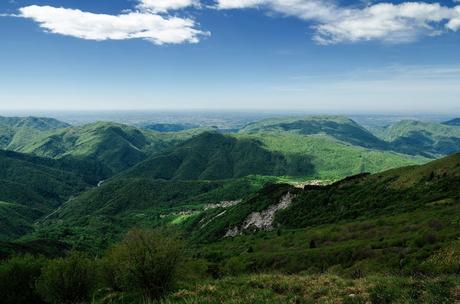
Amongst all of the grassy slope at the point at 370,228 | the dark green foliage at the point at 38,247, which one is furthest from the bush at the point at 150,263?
the dark green foliage at the point at 38,247

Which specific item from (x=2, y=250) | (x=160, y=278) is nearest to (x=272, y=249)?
(x=160, y=278)

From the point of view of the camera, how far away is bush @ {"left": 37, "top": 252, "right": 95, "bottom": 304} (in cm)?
3994

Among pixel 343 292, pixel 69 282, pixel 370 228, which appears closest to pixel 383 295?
pixel 343 292

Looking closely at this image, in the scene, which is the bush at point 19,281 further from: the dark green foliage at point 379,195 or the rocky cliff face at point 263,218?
the rocky cliff face at point 263,218

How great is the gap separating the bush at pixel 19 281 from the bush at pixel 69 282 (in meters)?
8.83

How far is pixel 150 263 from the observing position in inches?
1149

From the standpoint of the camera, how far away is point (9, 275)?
50500 millimetres

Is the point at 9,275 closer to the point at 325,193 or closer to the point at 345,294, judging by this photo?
the point at 345,294

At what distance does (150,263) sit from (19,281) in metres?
32.2

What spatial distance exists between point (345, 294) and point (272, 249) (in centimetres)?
6857

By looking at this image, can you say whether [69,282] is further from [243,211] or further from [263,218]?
[243,211]

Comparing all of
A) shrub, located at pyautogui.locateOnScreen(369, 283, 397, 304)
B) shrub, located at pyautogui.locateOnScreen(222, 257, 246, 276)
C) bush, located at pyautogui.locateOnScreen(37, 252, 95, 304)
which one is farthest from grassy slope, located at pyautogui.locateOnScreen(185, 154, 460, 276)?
bush, located at pyautogui.locateOnScreen(37, 252, 95, 304)

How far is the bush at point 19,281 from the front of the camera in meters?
48.8

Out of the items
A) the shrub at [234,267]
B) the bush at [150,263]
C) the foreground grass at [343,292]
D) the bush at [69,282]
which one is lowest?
the shrub at [234,267]
